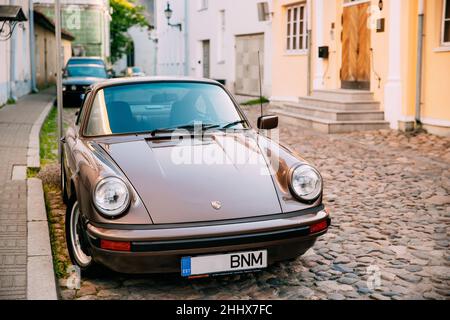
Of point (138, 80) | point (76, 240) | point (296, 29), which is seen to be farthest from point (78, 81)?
point (76, 240)

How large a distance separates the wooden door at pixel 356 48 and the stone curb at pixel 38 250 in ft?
29.3

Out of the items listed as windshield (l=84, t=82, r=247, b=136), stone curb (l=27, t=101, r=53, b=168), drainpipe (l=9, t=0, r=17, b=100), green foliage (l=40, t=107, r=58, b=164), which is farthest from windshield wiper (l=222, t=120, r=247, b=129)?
drainpipe (l=9, t=0, r=17, b=100)

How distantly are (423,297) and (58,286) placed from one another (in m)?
2.49

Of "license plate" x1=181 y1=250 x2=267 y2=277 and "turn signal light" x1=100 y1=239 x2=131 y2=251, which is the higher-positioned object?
"turn signal light" x1=100 y1=239 x2=131 y2=251

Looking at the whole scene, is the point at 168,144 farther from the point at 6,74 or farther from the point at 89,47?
the point at 89,47

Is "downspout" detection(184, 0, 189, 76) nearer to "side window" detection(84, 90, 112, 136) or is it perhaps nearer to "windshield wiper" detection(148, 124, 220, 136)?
"side window" detection(84, 90, 112, 136)

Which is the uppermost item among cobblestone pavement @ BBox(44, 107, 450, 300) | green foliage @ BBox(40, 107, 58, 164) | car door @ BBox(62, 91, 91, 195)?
car door @ BBox(62, 91, 91, 195)

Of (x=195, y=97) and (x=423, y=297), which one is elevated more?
(x=195, y=97)

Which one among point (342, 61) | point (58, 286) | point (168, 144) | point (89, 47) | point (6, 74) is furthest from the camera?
point (89, 47)

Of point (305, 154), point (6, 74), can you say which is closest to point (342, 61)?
point (305, 154)

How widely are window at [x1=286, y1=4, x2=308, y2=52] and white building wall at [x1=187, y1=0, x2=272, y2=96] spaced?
186 cm

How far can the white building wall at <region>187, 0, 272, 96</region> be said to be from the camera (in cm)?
2239

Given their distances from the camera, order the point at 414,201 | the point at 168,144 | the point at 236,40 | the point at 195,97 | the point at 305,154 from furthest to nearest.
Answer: the point at 236,40 → the point at 305,154 → the point at 414,201 → the point at 195,97 → the point at 168,144
